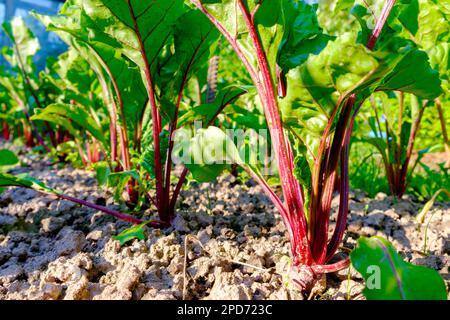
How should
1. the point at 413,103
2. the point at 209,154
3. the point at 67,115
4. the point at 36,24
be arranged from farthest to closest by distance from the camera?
the point at 36,24 < the point at 413,103 < the point at 67,115 < the point at 209,154

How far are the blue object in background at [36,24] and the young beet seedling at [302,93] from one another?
5.98 m

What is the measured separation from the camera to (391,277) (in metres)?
0.69

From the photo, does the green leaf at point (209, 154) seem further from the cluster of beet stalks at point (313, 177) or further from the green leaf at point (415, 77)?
the green leaf at point (415, 77)

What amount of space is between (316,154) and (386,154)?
0.84m

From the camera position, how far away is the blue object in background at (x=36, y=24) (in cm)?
648

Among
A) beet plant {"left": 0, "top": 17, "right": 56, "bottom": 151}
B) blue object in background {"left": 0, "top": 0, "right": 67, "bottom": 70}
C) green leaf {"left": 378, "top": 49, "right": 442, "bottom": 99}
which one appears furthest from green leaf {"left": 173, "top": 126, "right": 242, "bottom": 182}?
blue object in background {"left": 0, "top": 0, "right": 67, "bottom": 70}

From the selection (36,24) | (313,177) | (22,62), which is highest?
(36,24)

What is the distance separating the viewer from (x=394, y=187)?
175 cm

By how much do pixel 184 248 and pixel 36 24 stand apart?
6791 millimetres

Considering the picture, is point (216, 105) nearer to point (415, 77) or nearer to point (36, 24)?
point (415, 77)

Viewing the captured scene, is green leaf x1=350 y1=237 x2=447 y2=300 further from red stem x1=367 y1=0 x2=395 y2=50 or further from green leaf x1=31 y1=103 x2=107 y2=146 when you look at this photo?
green leaf x1=31 y1=103 x2=107 y2=146

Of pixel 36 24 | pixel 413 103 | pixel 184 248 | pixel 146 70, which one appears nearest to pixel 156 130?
pixel 146 70

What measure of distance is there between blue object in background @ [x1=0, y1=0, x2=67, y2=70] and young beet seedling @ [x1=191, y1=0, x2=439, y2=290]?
5.98 m

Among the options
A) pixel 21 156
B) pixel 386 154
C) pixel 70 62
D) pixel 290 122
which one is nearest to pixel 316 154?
pixel 290 122
